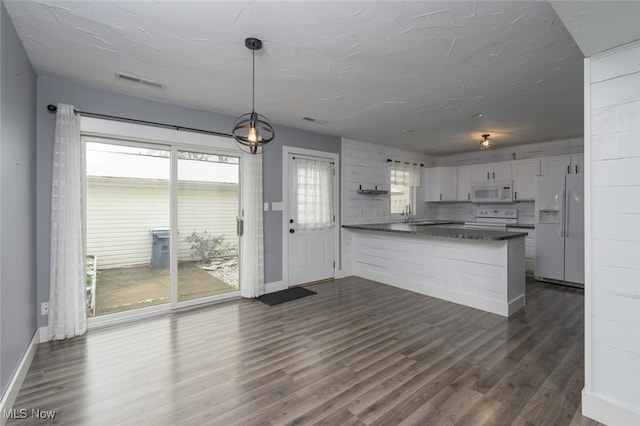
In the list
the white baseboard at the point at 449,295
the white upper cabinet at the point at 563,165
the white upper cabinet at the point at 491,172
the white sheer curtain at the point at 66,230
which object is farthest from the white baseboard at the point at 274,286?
the white upper cabinet at the point at 563,165

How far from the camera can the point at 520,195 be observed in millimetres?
5797

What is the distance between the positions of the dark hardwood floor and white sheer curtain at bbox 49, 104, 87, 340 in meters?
0.28

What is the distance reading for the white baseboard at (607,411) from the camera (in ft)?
5.51

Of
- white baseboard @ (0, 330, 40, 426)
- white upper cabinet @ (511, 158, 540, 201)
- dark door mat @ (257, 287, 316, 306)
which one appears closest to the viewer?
white baseboard @ (0, 330, 40, 426)

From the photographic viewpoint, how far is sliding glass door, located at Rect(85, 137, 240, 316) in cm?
331

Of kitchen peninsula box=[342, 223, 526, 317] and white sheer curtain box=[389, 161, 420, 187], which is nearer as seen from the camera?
kitchen peninsula box=[342, 223, 526, 317]

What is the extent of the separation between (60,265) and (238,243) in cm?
196

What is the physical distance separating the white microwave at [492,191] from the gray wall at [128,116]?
4.04m

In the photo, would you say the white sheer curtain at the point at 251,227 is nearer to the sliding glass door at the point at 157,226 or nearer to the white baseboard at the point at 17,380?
the sliding glass door at the point at 157,226

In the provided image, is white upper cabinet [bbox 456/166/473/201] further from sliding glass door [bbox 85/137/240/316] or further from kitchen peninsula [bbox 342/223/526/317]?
sliding glass door [bbox 85/137/240/316]

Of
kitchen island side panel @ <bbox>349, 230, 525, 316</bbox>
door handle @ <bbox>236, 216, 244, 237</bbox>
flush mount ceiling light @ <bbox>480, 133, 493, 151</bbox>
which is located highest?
flush mount ceiling light @ <bbox>480, 133, 493, 151</bbox>

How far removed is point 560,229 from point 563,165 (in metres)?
1.35

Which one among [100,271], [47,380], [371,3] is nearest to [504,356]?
[371,3]

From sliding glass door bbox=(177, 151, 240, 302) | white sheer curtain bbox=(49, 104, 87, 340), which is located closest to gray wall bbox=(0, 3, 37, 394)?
white sheer curtain bbox=(49, 104, 87, 340)
